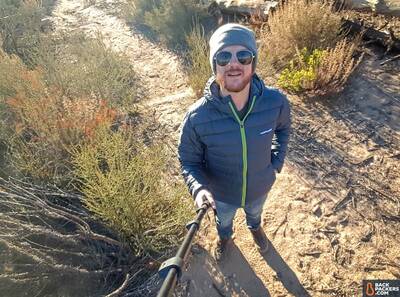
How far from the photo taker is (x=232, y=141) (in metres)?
1.89

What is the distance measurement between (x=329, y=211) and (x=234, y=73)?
1.79 m

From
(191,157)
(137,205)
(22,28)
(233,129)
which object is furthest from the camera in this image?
(22,28)

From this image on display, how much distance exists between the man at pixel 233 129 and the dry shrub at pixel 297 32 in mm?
2643

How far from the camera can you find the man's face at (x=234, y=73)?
171 cm

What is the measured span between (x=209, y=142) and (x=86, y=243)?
4.65 ft

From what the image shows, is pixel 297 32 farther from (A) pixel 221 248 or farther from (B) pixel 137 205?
(B) pixel 137 205

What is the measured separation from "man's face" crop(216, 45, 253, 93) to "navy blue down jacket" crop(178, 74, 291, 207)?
8cm

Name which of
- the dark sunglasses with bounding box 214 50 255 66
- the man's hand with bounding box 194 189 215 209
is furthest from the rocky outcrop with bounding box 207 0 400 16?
the man's hand with bounding box 194 189 215 209

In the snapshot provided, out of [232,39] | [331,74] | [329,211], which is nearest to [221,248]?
[329,211]

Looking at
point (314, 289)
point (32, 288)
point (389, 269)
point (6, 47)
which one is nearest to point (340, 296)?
point (314, 289)

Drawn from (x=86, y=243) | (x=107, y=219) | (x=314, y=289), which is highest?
(x=107, y=219)

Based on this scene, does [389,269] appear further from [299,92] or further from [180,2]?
A: [180,2]

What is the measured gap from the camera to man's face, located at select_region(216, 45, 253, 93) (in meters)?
1.71

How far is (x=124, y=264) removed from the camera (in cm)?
257
